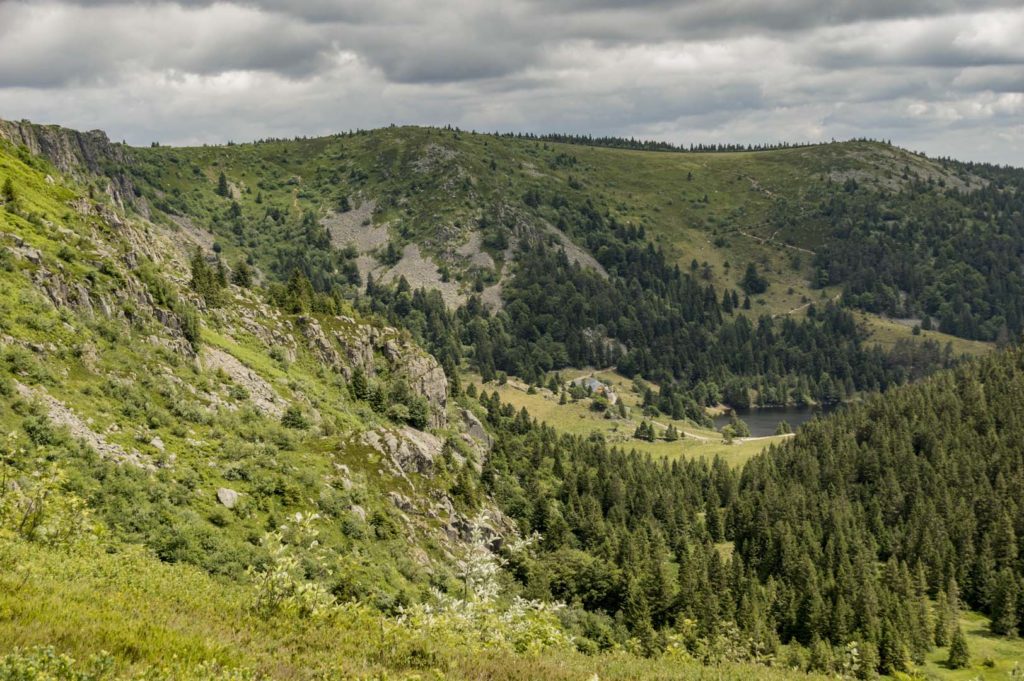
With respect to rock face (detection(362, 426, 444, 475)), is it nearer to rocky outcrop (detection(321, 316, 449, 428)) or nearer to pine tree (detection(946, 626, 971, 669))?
rocky outcrop (detection(321, 316, 449, 428))

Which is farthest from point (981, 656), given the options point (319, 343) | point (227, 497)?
point (227, 497)

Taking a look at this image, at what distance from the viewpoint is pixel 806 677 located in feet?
119

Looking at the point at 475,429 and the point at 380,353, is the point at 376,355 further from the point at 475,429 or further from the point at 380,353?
the point at 475,429

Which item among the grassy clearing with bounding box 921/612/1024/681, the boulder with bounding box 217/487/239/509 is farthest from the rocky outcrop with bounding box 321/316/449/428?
the grassy clearing with bounding box 921/612/1024/681

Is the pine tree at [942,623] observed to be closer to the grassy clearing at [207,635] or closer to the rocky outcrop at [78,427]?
the grassy clearing at [207,635]

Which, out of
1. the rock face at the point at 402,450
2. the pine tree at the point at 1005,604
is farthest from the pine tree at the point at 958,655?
the rock face at the point at 402,450

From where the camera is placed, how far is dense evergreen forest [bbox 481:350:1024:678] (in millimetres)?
111000

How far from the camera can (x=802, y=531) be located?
470 feet

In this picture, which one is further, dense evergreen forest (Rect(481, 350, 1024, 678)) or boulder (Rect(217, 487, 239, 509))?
dense evergreen forest (Rect(481, 350, 1024, 678))

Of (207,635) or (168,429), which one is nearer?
(207,635)

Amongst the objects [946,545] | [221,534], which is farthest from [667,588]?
[221,534]

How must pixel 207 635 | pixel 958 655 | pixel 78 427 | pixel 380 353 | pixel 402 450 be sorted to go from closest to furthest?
pixel 207 635
pixel 78 427
pixel 402 450
pixel 958 655
pixel 380 353

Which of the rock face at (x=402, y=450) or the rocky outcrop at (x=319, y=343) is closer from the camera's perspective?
the rock face at (x=402, y=450)

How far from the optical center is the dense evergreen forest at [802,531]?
111 m
